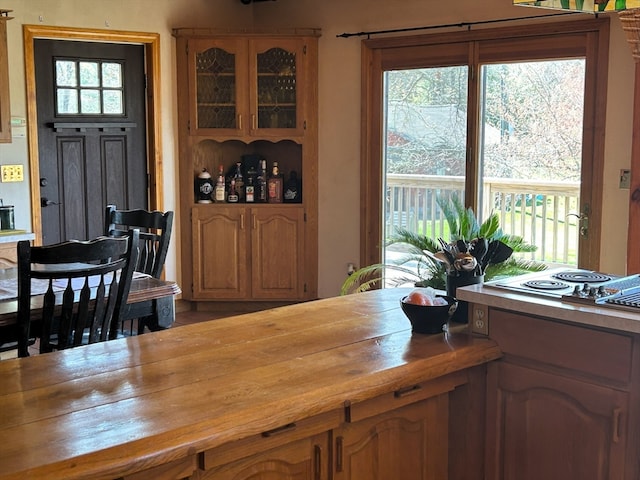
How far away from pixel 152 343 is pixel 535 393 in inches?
45.8

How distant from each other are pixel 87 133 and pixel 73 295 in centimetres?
291

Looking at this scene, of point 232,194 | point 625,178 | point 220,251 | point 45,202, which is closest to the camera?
point 625,178

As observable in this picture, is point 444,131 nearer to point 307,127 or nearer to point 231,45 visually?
point 307,127

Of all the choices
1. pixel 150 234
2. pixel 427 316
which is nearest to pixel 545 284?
pixel 427 316

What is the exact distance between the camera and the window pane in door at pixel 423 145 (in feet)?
17.9

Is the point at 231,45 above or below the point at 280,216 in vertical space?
above

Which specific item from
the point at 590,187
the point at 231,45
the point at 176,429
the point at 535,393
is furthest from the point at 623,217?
the point at 176,429

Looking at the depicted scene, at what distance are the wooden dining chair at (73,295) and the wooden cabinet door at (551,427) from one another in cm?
146

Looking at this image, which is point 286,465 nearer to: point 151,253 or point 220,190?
point 151,253

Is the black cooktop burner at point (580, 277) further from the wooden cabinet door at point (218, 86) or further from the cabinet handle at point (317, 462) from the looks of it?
the wooden cabinet door at point (218, 86)

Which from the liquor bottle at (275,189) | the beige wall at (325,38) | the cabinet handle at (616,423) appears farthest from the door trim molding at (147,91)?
the cabinet handle at (616,423)

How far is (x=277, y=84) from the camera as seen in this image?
20.0ft

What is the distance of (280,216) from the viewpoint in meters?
6.19

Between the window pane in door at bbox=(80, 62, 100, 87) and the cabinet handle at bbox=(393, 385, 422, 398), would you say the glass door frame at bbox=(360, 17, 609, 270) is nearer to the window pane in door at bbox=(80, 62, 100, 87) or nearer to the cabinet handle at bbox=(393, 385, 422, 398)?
the window pane in door at bbox=(80, 62, 100, 87)
